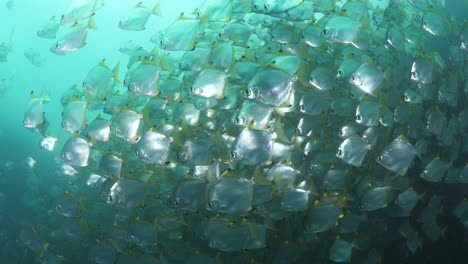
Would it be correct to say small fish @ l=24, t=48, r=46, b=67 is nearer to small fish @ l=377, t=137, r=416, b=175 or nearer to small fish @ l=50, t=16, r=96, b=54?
small fish @ l=50, t=16, r=96, b=54

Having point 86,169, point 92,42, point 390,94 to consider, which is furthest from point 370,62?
point 92,42

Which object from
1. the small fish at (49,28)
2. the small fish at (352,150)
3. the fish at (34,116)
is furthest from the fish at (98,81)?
the small fish at (352,150)

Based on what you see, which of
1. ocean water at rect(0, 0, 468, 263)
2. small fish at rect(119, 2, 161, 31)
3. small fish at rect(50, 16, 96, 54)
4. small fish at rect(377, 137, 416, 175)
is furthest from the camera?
small fish at rect(119, 2, 161, 31)

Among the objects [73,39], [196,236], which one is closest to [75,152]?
[73,39]

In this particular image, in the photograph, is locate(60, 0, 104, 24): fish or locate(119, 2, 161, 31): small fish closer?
locate(60, 0, 104, 24): fish

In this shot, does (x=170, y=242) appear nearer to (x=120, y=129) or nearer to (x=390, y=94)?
(x=120, y=129)

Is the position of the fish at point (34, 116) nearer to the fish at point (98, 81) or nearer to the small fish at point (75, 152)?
the small fish at point (75, 152)

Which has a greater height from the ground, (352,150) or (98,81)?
(98,81)

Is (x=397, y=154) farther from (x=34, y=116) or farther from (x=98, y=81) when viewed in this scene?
(x=34, y=116)

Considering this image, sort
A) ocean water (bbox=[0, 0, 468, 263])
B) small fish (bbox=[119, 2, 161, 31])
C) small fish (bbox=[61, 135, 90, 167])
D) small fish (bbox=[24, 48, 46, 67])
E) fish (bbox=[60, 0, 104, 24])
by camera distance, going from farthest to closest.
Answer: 1. small fish (bbox=[24, 48, 46, 67])
2. small fish (bbox=[119, 2, 161, 31])
3. ocean water (bbox=[0, 0, 468, 263])
4. small fish (bbox=[61, 135, 90, 167])
5. fish (bbox=[60, 0, 104, 24])

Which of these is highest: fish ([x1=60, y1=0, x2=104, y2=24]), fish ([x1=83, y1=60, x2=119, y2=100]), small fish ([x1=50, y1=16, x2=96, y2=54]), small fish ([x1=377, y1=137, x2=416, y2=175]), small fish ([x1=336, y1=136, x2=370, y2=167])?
fish ([x1=60, y1=0, x2=104, y2=24])

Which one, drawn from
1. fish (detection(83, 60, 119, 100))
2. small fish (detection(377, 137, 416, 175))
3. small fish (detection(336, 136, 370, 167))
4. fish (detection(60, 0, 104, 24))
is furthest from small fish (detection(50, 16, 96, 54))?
small fish (detection(377, 137, 416, 175))

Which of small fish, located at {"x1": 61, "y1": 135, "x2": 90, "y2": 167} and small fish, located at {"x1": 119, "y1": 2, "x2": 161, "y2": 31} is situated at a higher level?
small fish, located at {"x1": 119, "y1": 2, "x2": 161, "y2": 31}

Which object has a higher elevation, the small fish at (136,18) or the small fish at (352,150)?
the small fish at (136,18)
